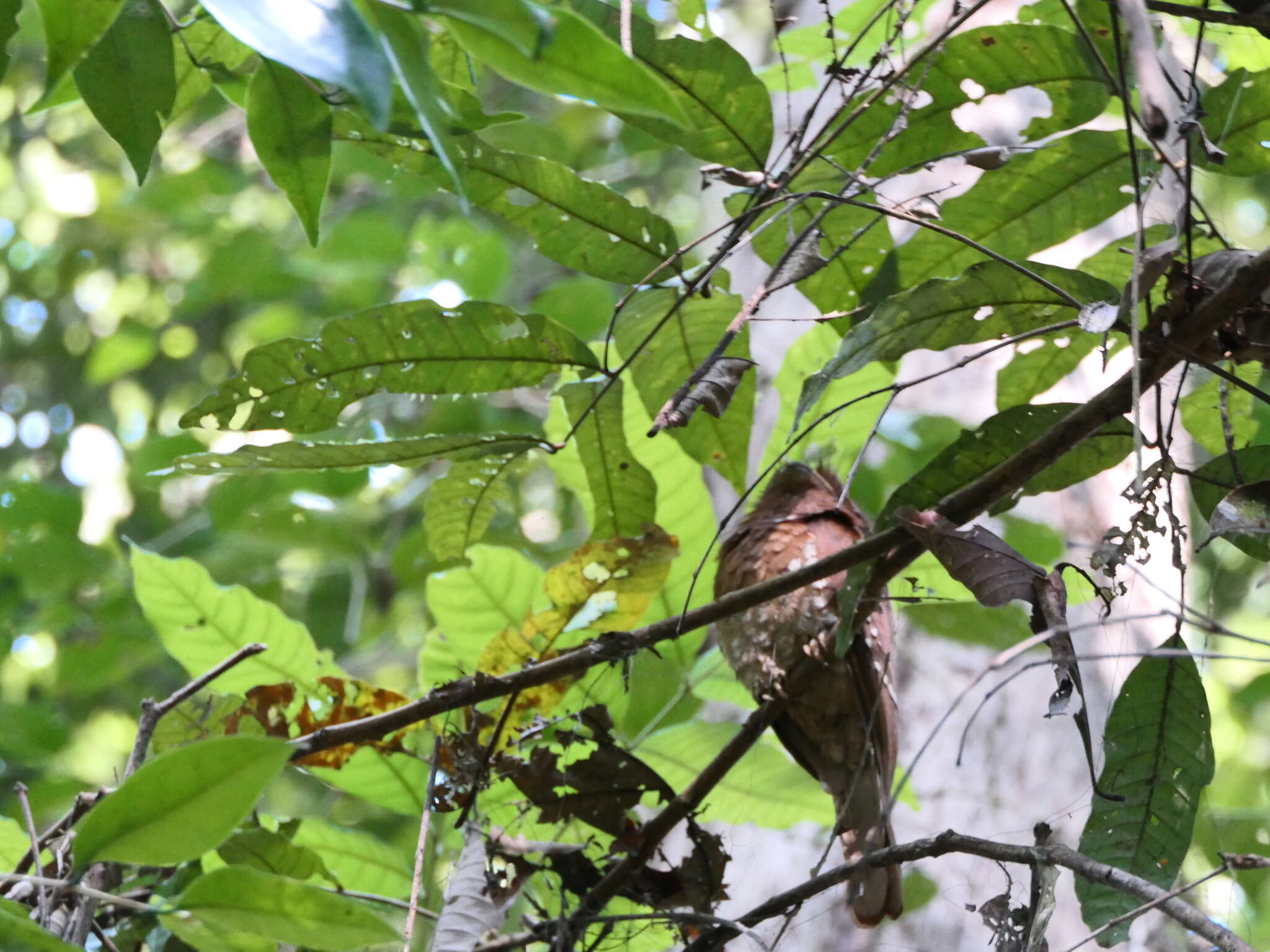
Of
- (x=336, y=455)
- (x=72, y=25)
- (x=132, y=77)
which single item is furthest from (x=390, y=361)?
(x=72, y=25)

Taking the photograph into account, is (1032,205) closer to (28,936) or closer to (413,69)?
(413,69)

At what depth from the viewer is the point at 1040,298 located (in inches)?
36.4

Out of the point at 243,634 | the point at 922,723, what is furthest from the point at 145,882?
the point at 922,723

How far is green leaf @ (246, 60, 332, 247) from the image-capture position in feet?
2.96

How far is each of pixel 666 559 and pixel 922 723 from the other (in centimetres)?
86

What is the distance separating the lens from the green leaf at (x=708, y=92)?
1.03 metres

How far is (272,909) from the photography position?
0.68 m

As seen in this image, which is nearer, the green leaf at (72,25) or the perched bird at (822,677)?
the green leaf at (72,25)

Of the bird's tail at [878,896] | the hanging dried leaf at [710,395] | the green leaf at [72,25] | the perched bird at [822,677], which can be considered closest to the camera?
the green leaf at [72,25]

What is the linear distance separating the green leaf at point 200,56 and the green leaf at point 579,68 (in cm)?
65

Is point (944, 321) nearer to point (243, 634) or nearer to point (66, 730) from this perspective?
point (243, 634)

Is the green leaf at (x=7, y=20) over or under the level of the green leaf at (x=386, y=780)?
over

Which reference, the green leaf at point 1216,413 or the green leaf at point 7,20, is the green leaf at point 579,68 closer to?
the green leaf at point 7,20

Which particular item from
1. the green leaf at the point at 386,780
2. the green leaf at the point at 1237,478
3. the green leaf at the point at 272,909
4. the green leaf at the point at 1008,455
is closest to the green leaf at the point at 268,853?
the green leaf at the point at 386,780
